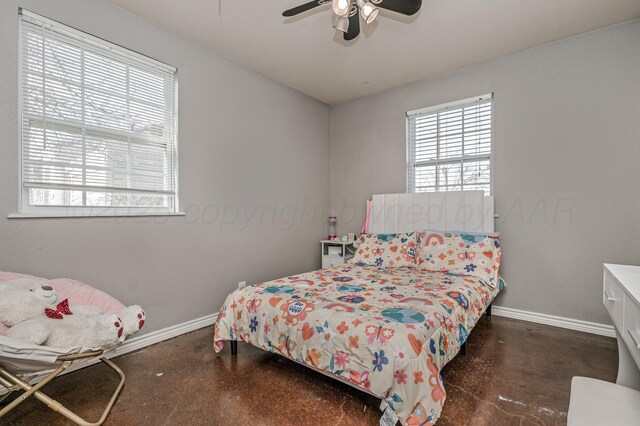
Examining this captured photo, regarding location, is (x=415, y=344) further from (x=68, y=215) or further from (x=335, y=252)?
(x=335, y=252)

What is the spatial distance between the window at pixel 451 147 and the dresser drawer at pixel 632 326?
2370 millimetres

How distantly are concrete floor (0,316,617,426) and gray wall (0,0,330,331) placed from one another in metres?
0.68

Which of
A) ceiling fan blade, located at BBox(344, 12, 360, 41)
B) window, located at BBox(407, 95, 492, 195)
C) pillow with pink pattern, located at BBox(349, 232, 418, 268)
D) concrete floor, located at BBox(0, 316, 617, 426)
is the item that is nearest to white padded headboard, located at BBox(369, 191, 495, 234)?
window, located at BBox(407, 95, 492, 195)

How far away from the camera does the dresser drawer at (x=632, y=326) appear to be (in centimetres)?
111

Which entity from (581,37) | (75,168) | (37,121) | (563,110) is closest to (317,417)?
(75,168)

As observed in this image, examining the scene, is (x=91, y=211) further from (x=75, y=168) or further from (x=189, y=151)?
(x=189, y=151)

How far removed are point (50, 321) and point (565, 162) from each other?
4.15 metres

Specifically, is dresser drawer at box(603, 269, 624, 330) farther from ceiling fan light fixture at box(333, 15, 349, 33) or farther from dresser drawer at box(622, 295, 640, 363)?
ceiling fan light fixture at box(333, 15, 349, 33)

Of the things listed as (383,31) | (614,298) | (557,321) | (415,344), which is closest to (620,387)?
(614,298)

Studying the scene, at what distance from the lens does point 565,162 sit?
300cm

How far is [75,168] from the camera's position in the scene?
92.0 inches

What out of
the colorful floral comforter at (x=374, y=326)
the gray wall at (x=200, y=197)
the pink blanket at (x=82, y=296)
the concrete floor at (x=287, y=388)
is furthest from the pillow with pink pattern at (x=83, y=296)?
the colorful floral comforter at (x=374, y=326)

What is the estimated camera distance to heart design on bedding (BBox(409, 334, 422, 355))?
4.95 feet

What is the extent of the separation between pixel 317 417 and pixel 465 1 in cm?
311
